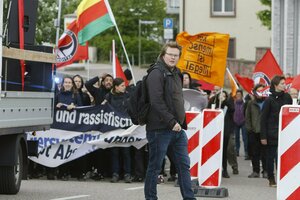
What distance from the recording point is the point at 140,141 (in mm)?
17609

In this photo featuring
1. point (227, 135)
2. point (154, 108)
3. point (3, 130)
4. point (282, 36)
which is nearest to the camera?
point (154, 108)

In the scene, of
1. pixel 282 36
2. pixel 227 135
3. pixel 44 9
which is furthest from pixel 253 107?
pixel 44 9

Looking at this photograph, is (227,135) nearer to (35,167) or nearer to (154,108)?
(35,167)

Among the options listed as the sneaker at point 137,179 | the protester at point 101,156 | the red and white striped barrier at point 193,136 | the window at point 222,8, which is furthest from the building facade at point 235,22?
the red and white striped barrier at point 193,136

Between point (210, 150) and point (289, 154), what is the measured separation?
11.7 feet

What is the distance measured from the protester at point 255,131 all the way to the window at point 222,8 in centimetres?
3888

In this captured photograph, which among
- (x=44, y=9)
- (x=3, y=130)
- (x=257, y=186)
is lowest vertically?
(x=257, y=186)

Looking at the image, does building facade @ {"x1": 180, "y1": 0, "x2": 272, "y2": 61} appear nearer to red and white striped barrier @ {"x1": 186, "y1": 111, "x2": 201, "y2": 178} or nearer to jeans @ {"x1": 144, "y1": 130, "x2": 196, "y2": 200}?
red and white striped barrier @ {"x1": 186, "y1": 111, "x2": 201, "y2": 178}

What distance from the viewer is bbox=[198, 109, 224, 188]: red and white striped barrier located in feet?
49.2

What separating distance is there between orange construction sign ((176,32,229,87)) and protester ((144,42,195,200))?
17.7 ft

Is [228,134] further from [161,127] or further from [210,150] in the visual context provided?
[161,127]

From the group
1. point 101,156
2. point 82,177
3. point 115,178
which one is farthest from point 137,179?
point 82,177

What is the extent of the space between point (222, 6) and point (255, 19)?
2026 mm

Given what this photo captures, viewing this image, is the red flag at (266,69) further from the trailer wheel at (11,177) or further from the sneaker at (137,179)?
the trailer wheel at (11,177)
